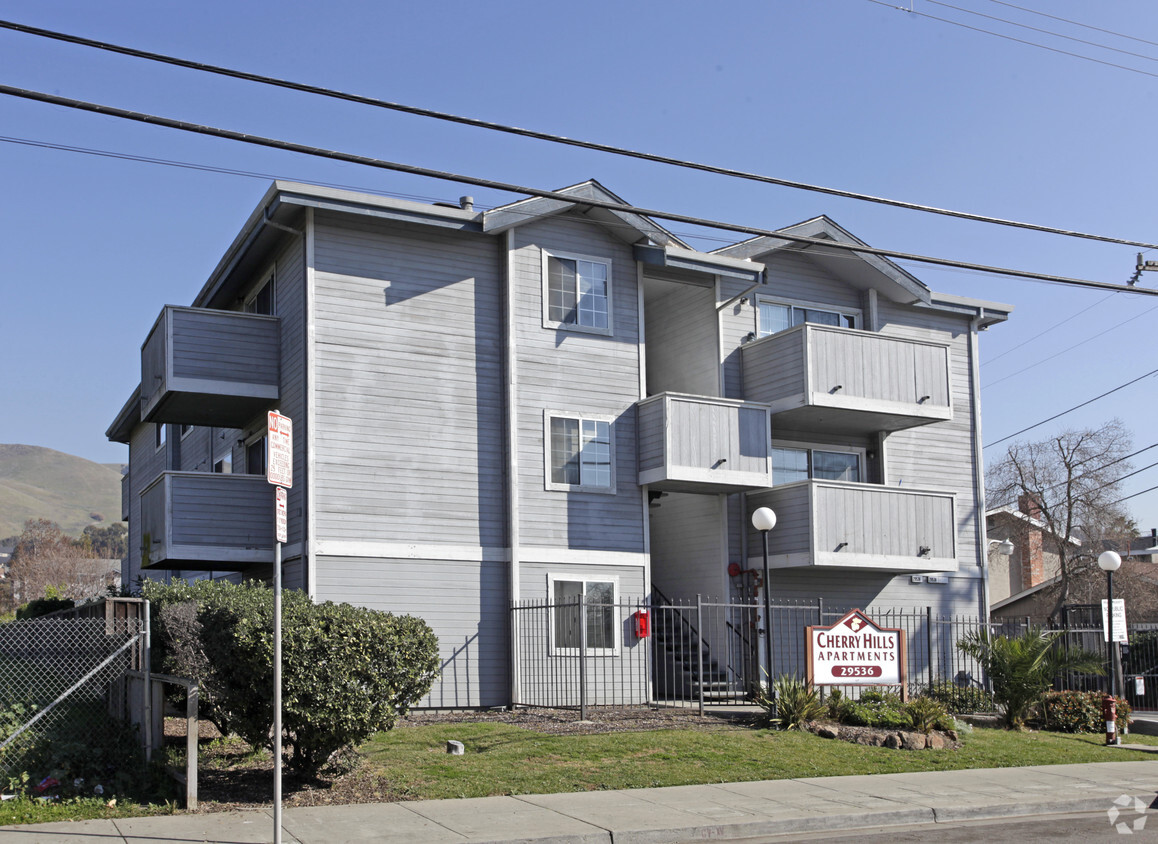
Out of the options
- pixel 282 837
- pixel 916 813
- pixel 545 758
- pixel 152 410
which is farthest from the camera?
pixel 152 410

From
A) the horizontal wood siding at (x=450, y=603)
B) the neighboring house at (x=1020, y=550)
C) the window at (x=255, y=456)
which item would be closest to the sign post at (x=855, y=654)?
the horizontal wood siding at (x=450, y=603)

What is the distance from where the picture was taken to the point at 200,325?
2031 cm

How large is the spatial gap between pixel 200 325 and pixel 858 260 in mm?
13303

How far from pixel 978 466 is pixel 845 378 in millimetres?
5446

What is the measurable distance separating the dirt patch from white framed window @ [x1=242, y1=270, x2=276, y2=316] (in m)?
8.28

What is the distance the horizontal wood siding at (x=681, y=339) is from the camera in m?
23.7

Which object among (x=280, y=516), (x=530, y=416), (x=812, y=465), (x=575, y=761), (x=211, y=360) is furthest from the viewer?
(x=812, y=465)

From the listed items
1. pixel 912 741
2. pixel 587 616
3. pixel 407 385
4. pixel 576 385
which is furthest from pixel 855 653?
pixel 407 385

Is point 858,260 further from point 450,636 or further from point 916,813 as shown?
point 916,813

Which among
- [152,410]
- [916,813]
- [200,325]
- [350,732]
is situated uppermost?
[200,325]

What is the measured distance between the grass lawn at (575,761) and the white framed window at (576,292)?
7871 millimetres

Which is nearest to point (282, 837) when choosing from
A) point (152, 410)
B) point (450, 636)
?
point (450, 636)

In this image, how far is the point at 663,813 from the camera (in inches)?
453

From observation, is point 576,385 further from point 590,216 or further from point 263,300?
point 263,300
